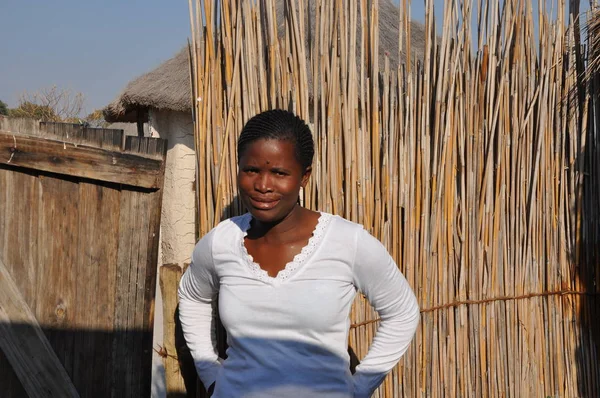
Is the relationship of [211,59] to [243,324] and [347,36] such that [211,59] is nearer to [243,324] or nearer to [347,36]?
[347,36]

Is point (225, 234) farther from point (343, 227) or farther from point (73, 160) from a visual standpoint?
point (73, 160)

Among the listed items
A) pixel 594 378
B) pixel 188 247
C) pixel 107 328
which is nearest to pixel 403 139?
pixel 107 328

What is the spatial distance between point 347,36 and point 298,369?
4.03 feet

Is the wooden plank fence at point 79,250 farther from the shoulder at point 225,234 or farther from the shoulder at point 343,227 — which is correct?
the shoulder at point 343,227

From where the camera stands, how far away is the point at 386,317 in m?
1.93

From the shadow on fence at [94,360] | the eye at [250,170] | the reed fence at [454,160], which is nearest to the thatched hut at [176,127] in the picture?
the reed fence at [454,160]

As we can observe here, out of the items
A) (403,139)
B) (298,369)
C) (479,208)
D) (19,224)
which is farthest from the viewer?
(479,208)

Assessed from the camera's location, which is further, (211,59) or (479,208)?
(479,208)

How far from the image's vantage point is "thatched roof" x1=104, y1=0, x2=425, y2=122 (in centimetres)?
493

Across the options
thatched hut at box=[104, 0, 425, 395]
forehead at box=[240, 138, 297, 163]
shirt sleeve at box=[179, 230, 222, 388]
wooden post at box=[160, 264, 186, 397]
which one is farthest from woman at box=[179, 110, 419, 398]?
thatched hut at box=[104, 0, 425, 395]

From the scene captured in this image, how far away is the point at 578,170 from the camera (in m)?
3.06

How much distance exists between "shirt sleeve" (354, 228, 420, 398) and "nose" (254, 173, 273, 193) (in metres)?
0.28

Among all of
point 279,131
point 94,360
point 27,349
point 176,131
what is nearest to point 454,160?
point 279,131

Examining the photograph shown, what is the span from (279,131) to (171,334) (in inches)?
37.7
